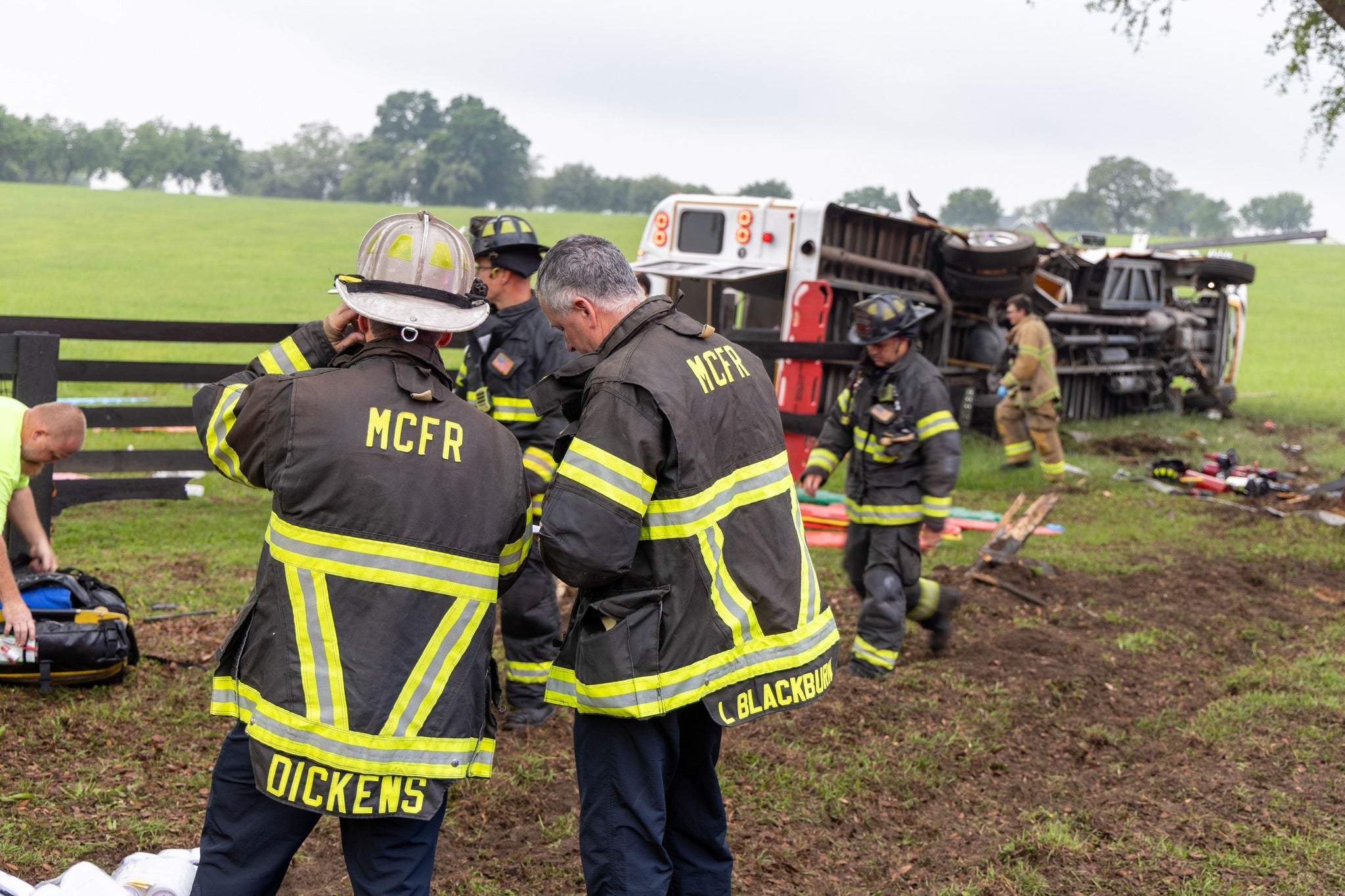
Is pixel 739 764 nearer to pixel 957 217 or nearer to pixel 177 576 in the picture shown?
pixel 177 576

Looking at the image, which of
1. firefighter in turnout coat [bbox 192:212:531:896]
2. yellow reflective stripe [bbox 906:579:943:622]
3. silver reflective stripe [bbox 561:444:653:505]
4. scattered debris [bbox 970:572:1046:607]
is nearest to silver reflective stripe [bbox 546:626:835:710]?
firefighter in turnout coat [bbox 192:212:531:896]

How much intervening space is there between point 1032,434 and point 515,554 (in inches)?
392

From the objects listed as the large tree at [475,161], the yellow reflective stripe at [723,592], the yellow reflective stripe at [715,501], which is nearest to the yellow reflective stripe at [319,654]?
the yellow reflective stripe at [715,501]

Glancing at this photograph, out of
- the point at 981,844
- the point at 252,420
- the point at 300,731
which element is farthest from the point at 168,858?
the point at 981,844

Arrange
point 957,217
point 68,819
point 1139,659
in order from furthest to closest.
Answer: point 957,217 → point 1139,659 → point 68,819

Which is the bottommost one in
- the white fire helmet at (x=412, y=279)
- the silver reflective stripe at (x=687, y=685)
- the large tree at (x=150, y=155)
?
the silver reflective stripe at (x=687, y=685)

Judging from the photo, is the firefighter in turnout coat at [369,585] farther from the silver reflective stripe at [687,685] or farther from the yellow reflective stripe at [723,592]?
the yellow reflective stripe at [723,592]

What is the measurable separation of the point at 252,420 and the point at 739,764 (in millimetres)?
2960

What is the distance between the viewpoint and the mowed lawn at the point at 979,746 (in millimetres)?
3902

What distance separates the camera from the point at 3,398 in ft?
14.5

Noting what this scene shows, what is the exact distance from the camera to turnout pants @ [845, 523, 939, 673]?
5.72 metres

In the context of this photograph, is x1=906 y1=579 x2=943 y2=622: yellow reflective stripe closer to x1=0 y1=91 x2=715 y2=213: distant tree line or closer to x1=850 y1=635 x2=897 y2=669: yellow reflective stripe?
x1=850 y1=635 x2=897 y2=669: yellow reflective stripe

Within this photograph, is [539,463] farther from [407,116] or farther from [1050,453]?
[407,116]

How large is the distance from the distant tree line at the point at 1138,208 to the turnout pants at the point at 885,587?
271ft
